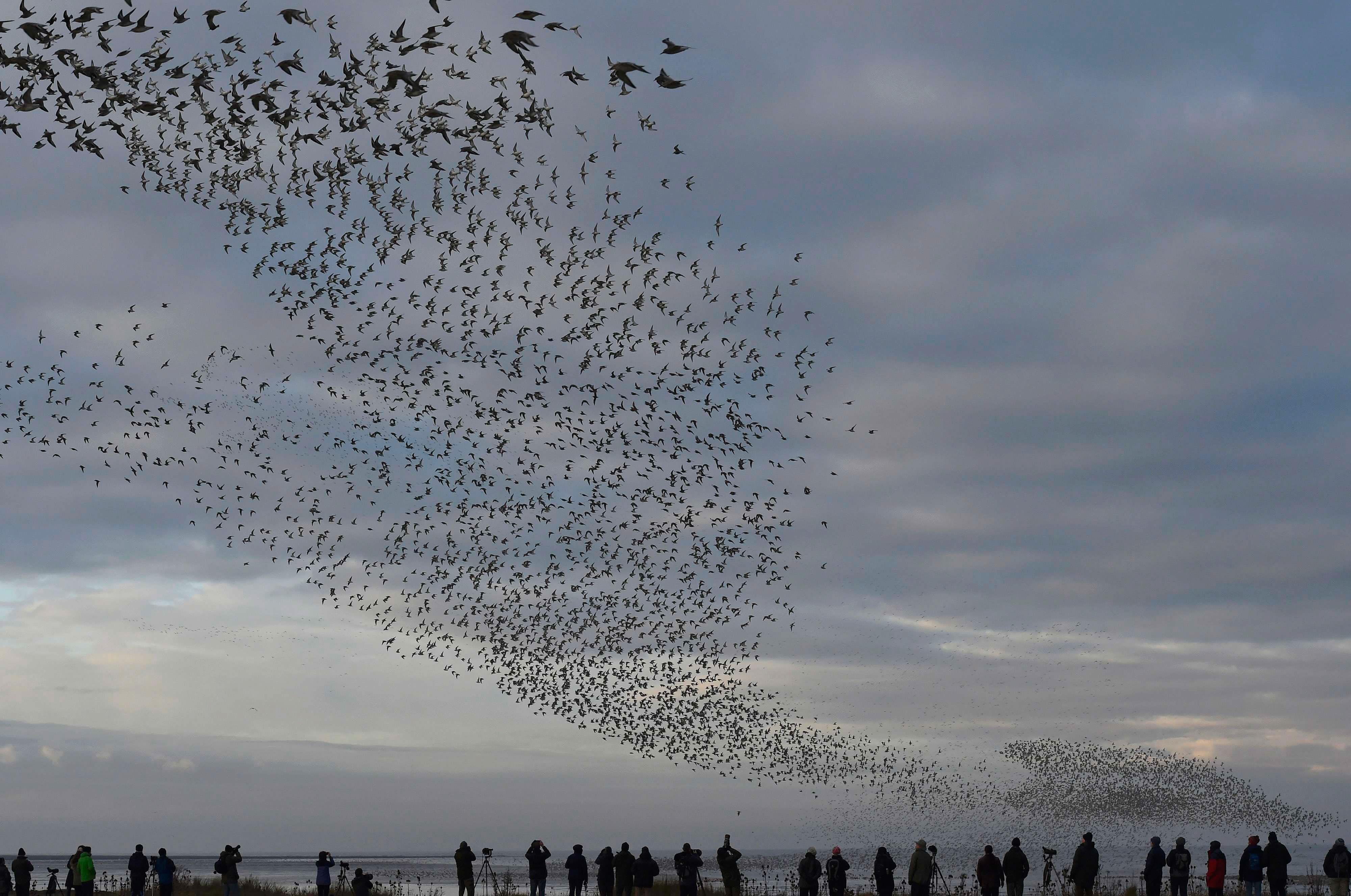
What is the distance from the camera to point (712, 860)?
4988 inches

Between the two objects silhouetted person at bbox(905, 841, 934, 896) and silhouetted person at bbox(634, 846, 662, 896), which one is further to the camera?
silhouetted person at bbox(634, 846, 662, 896)

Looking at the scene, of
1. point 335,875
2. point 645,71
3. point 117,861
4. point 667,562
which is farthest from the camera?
point 117,861

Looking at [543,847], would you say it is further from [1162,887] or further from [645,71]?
[1162,887]

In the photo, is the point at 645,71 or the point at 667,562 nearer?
the point at 645,71

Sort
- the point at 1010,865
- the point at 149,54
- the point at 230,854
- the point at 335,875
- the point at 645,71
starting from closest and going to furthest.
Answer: the point at 645,71 < the point at 149,54 < the point at 1010,865 < the point at 230,854 < the point at 335,875

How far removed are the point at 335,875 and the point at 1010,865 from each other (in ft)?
326

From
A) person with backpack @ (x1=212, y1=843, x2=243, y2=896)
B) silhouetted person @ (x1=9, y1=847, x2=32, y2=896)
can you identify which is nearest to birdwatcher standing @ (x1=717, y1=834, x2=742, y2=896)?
person with backpack @ (x1=212, y1=843, x2=243, y2=896)

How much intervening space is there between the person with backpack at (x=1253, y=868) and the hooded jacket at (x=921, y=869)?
7.72 m

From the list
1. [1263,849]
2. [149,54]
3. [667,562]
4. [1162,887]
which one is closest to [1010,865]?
[1263,849]

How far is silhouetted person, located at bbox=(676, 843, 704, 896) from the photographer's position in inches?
1340

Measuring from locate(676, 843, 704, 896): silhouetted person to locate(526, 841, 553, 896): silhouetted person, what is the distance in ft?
13.3

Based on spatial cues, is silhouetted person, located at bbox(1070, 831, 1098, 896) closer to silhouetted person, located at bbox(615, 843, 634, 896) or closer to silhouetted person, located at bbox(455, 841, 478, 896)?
silhouetted person, located at bbox(615, 843, 634, 896)

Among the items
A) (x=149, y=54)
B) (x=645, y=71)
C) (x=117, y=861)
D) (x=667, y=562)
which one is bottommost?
(x=117, y=861)

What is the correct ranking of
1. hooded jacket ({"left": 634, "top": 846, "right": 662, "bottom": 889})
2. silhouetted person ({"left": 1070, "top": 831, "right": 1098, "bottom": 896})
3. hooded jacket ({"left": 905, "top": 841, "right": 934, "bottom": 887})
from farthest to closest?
hooded jacket ({"left": 634, "top": 846, "right": 662, "bottom": 889})
silhouetted person ({"left": 1070, "top": 831, "right": 1098, "bottom": 896})
hooded jacket ({"left": 905, "top": 841, "right": 934, "bottom": 887})
